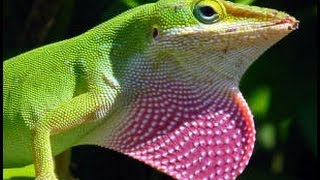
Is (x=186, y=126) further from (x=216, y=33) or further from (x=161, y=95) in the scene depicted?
(x=216, y=33)

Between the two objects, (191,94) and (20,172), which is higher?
(191,94)

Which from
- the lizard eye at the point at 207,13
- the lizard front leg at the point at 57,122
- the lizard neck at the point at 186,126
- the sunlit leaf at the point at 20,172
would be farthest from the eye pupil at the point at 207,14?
the sunlit leaf at the point at 20,172

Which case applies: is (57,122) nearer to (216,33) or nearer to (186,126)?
(186,126)

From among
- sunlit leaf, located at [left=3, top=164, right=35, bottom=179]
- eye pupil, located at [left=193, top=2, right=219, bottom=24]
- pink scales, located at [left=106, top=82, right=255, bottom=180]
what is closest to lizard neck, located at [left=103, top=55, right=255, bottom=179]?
pink scales, located at [left=106, top=82, right=255, bottom=180]

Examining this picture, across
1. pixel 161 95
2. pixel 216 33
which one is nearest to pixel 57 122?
pixel 161 95

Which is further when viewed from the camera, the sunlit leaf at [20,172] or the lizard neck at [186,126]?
the sunlit leaf at [20,172]

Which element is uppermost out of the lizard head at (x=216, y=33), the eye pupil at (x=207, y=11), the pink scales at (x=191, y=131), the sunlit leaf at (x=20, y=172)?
the eye pupil at (x=207, y=11)

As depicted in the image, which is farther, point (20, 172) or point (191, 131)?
point (20, 172)

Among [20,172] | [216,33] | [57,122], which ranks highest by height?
[216,33]

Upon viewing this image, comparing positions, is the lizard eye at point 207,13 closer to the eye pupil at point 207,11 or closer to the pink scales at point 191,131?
the eye pupil at point 207,11
